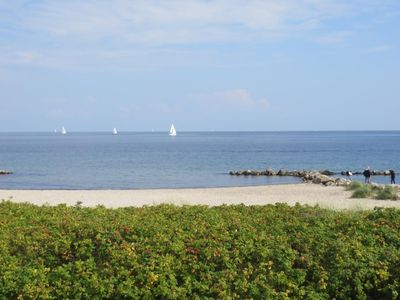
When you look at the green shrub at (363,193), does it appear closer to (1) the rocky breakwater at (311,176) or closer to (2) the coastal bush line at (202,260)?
(1) the rocky breakwater at (311,176)

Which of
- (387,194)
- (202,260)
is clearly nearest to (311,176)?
(387,194)

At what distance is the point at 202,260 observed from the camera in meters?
6.84

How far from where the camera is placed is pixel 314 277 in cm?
673

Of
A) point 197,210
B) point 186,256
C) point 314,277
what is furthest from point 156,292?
point 197,210

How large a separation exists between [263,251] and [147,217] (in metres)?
2.67

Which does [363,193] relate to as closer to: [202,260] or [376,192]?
[376,192]

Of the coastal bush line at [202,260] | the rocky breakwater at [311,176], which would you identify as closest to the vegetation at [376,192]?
the rocky breakwater at [311,176]

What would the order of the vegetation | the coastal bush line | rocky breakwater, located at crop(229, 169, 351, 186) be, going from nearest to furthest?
the coastal bush line
the vegetation
rocky breakwater, located at crop(229, 169, 351, 186)

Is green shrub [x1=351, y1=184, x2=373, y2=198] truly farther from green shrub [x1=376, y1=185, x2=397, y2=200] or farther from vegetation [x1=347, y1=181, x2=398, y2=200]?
green shrub [x1=376, y1=185, x2=397, y2=200]

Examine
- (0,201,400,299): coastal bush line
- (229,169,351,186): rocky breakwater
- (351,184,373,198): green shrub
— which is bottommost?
(229,169,351,186): rocky breakwater

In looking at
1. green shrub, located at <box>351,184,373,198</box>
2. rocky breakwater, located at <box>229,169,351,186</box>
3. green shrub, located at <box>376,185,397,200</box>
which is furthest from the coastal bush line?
rocky breakwater, located at <box>229,169,351,186</box>

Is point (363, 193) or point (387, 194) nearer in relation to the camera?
Answer: point (387, 194)

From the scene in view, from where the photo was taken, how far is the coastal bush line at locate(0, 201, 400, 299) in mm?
6355

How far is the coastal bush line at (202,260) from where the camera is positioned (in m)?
6.36
